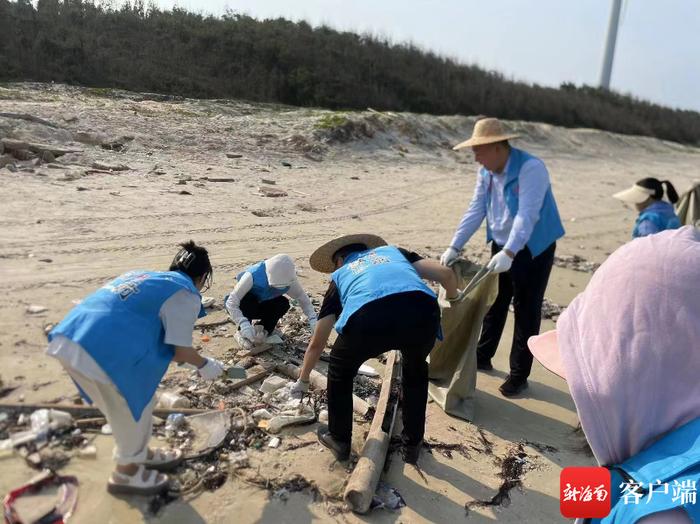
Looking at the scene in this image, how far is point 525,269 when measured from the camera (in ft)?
12.9

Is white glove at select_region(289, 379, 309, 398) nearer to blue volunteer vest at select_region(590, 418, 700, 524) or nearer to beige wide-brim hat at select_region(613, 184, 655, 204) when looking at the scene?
blue volunteer vest at select_region(590, 418, 700, 524)

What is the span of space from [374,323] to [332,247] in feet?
2.40

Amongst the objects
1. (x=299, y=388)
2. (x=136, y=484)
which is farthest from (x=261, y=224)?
(x=136, y=484)

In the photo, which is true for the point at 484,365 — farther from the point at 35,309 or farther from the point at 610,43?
the point at 610,43

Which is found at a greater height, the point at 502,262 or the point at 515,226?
the point at 515,226

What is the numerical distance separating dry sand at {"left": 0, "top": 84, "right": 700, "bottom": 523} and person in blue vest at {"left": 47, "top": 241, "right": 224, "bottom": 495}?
0.29 meters

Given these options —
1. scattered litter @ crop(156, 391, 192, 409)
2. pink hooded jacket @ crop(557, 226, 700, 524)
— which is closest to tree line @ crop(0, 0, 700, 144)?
scattered litter @ crop(156, 391, 192, 409)

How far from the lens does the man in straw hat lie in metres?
3.72

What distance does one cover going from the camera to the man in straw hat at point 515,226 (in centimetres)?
372

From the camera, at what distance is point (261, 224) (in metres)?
7.54

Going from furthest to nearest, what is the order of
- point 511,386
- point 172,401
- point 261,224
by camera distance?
point 261,224 < point 511,386 < point 172,401

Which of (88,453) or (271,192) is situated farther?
(271,192)

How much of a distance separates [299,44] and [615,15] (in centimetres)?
1869

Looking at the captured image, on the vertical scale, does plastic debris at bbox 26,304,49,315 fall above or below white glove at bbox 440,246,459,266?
below
